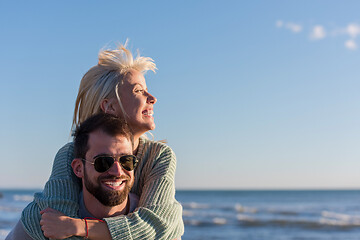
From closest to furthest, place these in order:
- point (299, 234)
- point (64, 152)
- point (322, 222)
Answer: point (64, 152) < point (299, 234) < point (322, 222)

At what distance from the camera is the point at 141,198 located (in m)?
2.67

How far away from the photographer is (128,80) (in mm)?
2986

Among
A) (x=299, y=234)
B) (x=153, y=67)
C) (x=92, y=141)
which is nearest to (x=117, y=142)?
(x=92, y=141)

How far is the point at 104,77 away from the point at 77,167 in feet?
2.47

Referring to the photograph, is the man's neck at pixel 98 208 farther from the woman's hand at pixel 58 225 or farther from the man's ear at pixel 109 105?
the man's ear at pixel 109 105

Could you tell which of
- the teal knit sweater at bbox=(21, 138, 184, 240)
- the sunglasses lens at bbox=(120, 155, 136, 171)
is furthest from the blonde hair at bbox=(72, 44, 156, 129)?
the sunglasses lens at bbox=(120, 155, 136, 171)

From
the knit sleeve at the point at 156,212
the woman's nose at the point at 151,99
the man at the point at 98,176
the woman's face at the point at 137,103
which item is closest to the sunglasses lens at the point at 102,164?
the man at the point at 98,176

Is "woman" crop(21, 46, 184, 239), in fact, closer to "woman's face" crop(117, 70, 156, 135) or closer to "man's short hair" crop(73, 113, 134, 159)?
"woman's face" crop(117, 70, 156, 135)

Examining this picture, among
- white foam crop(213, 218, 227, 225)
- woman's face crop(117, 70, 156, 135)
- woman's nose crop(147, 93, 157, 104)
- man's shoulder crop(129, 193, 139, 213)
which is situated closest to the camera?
man's shoulder crop(129, 193, 139, 213)

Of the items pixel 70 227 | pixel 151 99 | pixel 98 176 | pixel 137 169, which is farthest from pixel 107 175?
pixel 151 99

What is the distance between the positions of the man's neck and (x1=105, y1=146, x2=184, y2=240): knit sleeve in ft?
0.30

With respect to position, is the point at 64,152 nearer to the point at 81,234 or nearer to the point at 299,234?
the point at 81,234

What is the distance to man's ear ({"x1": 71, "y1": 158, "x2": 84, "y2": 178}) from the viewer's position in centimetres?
251

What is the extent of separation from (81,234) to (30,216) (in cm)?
36
